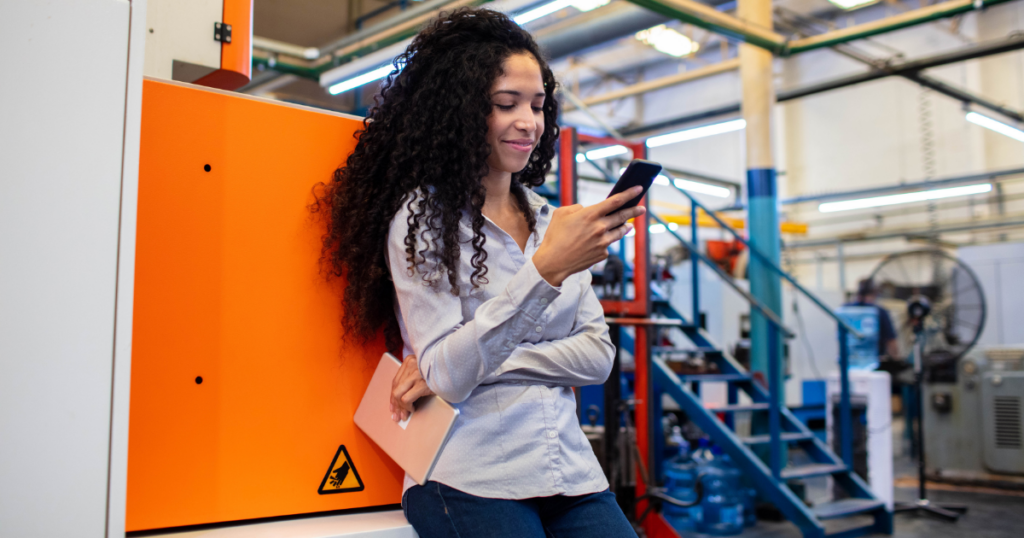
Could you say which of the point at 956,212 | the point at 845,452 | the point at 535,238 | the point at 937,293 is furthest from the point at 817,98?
the point at 535,238

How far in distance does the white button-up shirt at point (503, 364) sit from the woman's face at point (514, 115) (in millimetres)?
138

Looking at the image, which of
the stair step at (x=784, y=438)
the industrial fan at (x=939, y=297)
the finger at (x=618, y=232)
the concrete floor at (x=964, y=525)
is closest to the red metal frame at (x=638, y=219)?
the stair step at (x=784, y=438)

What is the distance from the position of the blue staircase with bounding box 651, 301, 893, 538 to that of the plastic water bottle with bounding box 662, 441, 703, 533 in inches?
15.0

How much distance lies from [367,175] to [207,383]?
0.48 meters

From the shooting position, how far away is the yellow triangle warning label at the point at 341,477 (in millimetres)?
1376

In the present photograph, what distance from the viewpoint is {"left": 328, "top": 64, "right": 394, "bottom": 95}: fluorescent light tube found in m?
5.66

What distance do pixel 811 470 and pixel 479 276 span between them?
170 inches

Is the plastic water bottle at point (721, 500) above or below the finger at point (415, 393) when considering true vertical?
below

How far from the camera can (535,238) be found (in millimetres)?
1371

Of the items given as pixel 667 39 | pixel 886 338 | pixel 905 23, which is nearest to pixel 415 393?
pixel 905 23

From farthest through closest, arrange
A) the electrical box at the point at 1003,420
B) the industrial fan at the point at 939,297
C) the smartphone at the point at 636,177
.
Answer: the industrial fan at the point at 939,297
the electrical box at the point at 1003,420
the smartphone at the point at 636,177

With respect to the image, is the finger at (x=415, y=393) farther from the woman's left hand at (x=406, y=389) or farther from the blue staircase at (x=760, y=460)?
the blue staircase at (x=760, y=460)

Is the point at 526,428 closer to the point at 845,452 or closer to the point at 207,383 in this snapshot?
the point at 207,383

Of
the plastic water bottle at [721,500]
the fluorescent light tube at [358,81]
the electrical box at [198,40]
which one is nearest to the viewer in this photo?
the electrical box at [198,40]
